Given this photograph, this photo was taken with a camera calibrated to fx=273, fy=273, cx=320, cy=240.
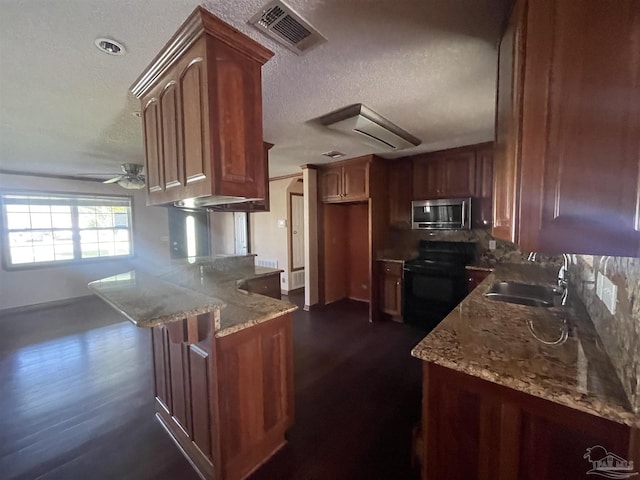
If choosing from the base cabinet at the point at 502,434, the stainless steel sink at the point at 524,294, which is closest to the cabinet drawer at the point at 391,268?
the stainless steel sink at the point at 524,294

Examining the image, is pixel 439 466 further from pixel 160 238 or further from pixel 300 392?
pixel 160 238

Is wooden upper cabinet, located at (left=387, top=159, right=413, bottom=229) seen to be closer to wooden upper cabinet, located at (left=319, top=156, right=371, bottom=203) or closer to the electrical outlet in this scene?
wooden upper cabinet, located at (left=319, top=156, right=371, bottom=203)

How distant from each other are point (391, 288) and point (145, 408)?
311 centimetres

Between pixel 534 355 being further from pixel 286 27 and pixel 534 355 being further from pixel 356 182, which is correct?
pixel 356 182

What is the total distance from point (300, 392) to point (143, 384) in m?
1.47

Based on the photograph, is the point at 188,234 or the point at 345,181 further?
the point at 188,234

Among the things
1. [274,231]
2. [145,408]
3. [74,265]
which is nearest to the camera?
[145,408]

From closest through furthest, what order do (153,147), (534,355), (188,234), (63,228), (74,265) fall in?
(534,355) → (153,147) → (63,228) → (74,265) → (188,234)

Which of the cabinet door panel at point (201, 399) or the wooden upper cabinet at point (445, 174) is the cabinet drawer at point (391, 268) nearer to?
the wooden upper cabinet at point (445, 174)

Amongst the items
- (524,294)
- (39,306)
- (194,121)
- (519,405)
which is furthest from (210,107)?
(39,306)

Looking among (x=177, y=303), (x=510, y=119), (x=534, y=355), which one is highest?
(x=510, y=119)

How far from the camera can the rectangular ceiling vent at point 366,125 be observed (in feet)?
7.25

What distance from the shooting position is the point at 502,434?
1.02 meters

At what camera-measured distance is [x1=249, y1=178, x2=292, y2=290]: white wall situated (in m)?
5.56
